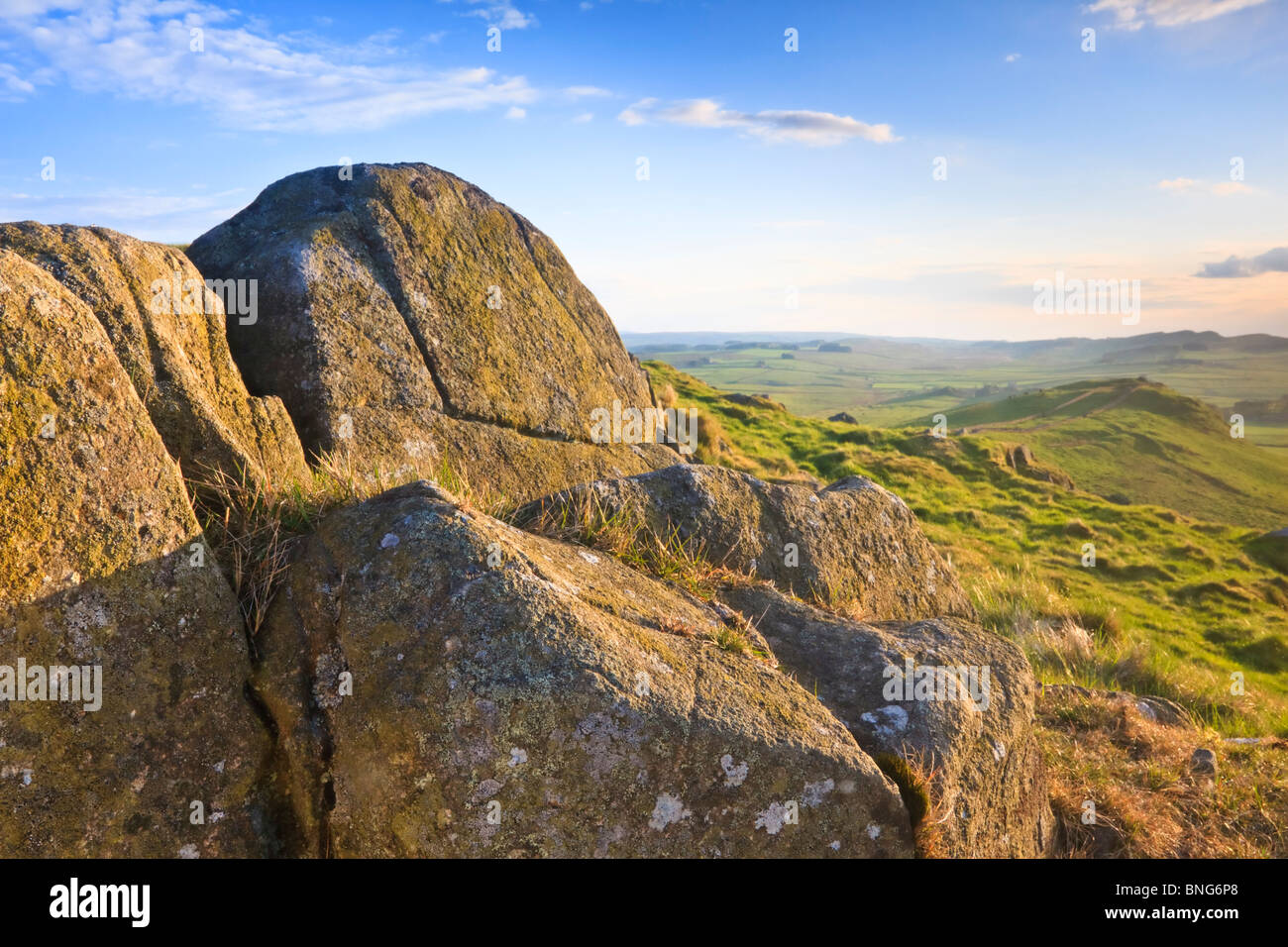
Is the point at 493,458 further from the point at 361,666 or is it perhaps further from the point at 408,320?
the point at 361,666

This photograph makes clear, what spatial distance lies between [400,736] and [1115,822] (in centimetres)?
592

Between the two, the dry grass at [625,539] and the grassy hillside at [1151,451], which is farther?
the grassy hillside at [1151,451]

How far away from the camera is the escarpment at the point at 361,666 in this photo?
3.90m

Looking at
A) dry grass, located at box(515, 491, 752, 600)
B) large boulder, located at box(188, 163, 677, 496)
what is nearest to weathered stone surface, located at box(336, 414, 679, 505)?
large boulder, located at box(188, 163, 677, 496)

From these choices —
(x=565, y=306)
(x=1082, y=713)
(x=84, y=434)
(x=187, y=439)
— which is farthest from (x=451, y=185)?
(x=1082, y=713)

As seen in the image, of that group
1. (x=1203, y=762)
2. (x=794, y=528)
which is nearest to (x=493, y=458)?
(x=794, y=528)

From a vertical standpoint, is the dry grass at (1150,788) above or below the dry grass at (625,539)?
below

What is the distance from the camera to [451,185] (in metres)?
9.97

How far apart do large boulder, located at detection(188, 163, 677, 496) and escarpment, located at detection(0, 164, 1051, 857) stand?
0.79 meters

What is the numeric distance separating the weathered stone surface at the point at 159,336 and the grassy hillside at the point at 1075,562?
10.1 meters

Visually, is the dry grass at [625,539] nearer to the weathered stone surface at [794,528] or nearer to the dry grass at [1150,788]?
the weathered stone surface at [794,528]

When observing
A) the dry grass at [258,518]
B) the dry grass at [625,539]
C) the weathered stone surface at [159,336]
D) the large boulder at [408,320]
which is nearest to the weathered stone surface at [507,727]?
the dry grass at [258,518]

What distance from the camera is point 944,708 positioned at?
5543 millimetres
